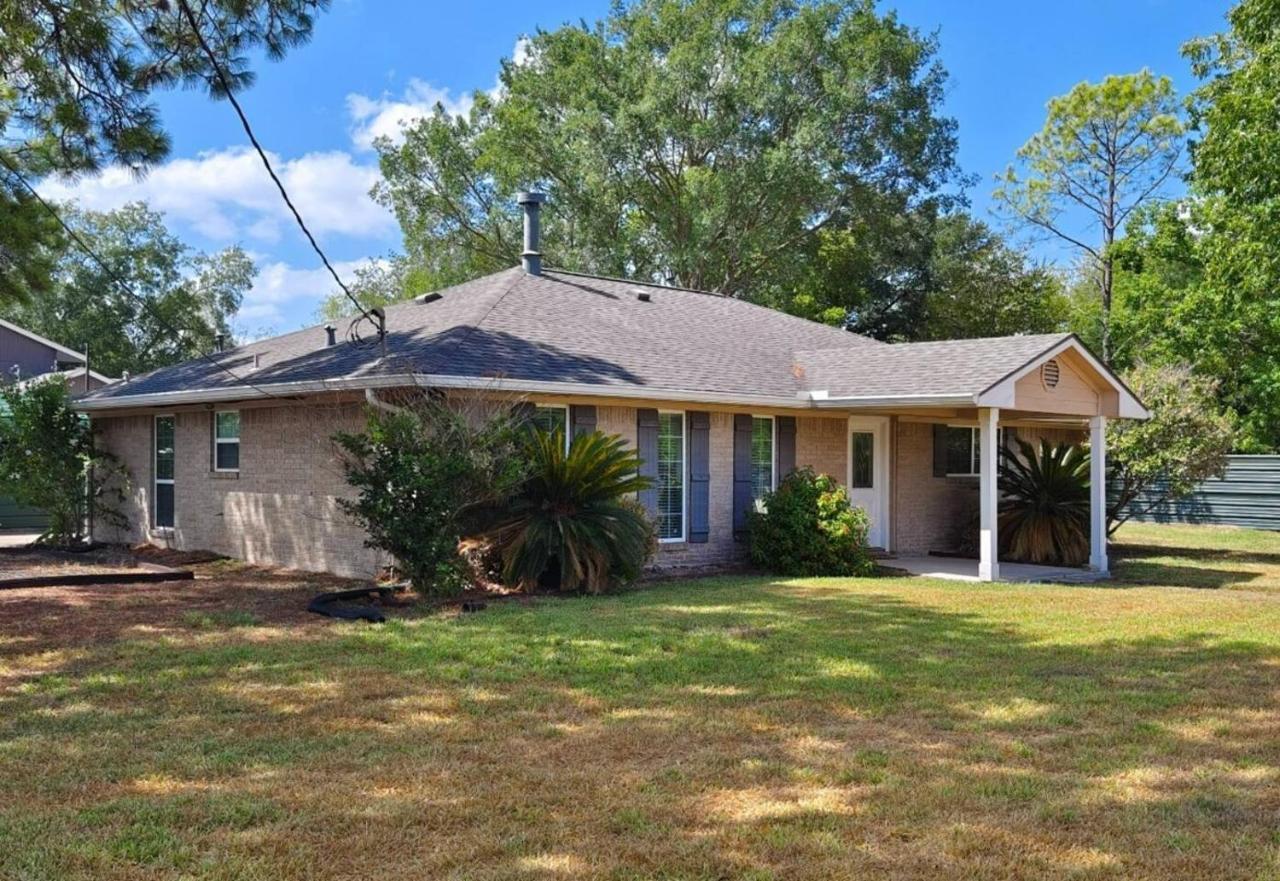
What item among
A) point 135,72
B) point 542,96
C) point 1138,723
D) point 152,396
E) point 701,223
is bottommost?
point 1138,723

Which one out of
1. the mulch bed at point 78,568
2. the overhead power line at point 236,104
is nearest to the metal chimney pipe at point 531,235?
the overhead power line at point 236,104

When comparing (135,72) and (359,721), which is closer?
(359,721)

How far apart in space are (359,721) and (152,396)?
1166 cm

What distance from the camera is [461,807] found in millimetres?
4418

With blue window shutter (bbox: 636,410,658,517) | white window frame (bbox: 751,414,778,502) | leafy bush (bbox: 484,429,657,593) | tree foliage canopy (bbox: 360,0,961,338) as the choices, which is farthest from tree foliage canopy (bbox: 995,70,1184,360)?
leafy bush (bbox: 484,429,657,593)

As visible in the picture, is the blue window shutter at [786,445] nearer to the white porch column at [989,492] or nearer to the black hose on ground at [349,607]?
the white porch column at [989,492]

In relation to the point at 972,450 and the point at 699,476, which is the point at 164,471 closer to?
the point at 699,476

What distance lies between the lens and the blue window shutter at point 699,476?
13859 millimetres

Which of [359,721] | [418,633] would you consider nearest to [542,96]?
[418,633]

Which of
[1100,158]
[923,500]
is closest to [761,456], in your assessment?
[923,500]

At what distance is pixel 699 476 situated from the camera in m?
13.9

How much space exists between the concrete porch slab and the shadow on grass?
5.19 m

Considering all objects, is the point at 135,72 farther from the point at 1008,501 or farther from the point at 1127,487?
the point at 1127,487

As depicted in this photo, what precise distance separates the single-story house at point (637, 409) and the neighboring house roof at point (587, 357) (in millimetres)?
46
